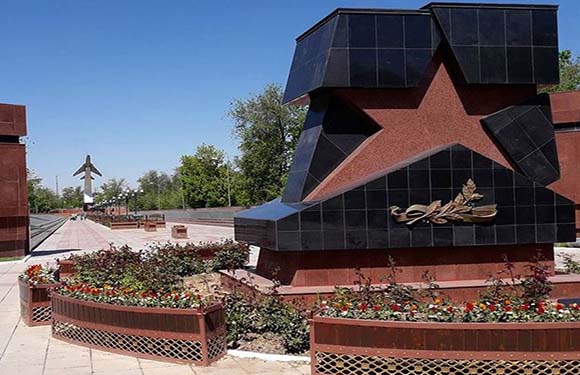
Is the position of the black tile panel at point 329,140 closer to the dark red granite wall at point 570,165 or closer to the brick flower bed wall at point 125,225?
the dark red granite wall at point 570,165

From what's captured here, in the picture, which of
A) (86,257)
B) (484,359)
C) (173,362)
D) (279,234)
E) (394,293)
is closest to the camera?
(484,359)

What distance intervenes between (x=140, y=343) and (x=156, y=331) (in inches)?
12.3

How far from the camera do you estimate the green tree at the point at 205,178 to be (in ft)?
254

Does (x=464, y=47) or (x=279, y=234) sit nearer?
(x=279, y=234)

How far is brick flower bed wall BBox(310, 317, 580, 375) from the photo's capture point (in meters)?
5.90

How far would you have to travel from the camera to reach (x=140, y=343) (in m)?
7.57

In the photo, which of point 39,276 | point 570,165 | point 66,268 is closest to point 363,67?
point 39,276

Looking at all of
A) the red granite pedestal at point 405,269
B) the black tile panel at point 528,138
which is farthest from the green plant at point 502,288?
the black tile panel at point 528,138

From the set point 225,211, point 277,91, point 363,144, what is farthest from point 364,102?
point 225,211

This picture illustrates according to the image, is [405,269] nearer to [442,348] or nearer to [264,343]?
[264,343]

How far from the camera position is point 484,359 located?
596 centimetres

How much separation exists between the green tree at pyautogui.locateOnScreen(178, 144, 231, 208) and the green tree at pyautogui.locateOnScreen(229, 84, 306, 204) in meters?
27.6

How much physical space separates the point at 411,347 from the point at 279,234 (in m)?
4.26

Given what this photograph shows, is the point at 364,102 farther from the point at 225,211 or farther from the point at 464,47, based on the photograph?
the point at 225,211
